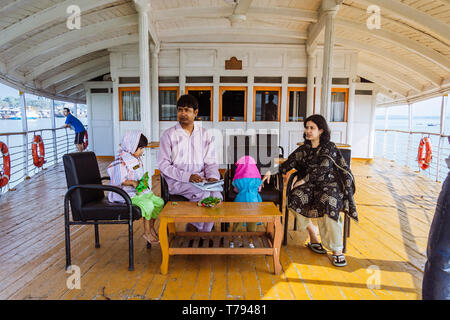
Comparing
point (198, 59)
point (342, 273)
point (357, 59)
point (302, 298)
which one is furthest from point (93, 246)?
point (357, 59)

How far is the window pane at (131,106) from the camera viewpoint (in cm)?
851

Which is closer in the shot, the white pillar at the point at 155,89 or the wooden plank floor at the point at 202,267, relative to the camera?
the wooden plank floor at the point at 202,267

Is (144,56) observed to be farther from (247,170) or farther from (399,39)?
(399,39)

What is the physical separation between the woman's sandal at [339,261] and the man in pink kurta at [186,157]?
1.20 metres

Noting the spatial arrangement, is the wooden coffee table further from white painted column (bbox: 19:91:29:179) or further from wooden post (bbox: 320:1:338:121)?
white painted column (bbox: 19:91:29:179)

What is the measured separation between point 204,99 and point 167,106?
102 cm

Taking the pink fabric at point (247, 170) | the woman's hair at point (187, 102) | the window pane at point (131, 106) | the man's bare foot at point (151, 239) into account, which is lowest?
the man's bare foot at point (151, 239)

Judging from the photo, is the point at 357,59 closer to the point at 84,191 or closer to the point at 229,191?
the point at 229,191

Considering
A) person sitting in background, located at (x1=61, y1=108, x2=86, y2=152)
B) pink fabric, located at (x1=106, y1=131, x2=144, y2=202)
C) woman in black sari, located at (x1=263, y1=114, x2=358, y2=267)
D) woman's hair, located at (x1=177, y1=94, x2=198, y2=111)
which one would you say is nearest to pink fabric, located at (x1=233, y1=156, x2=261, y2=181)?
woman in black sari, located at (x1=263, y1=114, x2=358, y2=267)

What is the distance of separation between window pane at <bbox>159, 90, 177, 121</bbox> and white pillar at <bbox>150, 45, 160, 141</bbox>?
8.7 inches

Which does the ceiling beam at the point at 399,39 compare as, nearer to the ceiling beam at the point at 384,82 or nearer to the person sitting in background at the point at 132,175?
the ceiling beam at the point at 384,82

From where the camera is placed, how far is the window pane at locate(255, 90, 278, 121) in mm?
8430

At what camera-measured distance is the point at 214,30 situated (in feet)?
25.0

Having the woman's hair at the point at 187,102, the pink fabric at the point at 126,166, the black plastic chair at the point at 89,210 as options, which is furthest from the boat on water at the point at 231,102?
the woman's hair at the point at 187,102
